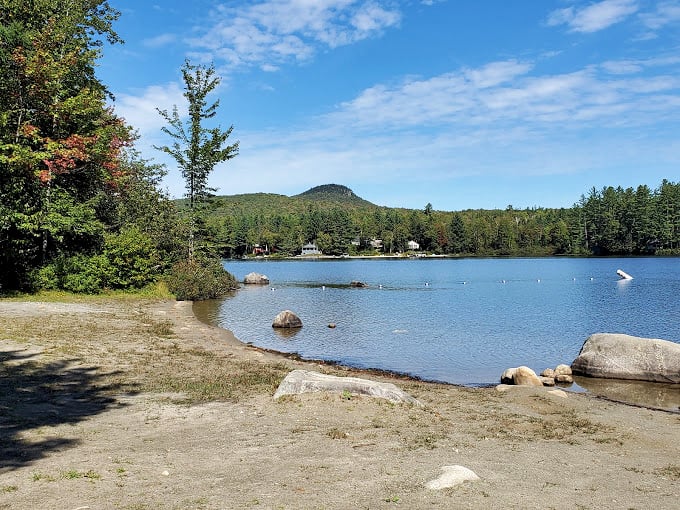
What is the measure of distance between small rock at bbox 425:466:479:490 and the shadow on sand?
581 cm

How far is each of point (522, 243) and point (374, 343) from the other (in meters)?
167

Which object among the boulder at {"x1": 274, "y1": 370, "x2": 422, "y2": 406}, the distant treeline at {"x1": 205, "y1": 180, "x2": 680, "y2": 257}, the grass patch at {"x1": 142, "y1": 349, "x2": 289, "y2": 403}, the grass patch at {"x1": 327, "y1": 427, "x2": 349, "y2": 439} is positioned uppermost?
the distant treeline at {"x1": 205, "y1": 180, "x2": 680, "y2": 257}

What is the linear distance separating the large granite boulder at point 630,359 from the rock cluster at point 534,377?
103 cm

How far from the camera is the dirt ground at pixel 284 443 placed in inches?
260

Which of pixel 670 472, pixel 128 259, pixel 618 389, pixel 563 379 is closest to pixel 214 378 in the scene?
pixel 670 472

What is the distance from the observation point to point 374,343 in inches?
1004

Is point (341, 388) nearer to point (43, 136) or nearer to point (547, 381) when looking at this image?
point (547, 381)

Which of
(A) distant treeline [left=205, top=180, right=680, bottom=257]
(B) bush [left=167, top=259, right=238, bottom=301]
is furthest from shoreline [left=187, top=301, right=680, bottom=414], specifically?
(A) distant treeline [left=205, top=180, right=680, bottom=257]

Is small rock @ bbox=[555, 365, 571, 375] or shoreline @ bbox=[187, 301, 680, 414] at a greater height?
small rock @ bbox=[555, 365, 571, 375]

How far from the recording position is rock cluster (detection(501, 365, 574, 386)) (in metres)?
16.9

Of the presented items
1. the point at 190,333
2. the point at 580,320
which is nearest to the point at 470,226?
the point at 580,320

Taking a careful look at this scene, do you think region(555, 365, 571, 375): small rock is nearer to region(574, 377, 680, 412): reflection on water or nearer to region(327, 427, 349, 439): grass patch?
region(574, 377, 680, 412): reflection on water

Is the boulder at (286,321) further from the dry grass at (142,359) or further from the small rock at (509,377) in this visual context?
the small rock at (509,377)

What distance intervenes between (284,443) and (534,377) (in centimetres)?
1099
